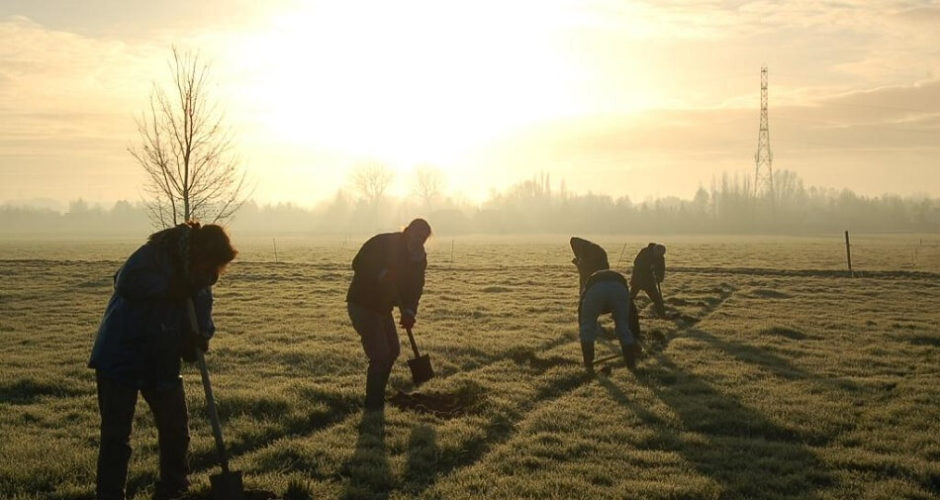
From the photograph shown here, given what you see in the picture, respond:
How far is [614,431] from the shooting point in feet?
29.3

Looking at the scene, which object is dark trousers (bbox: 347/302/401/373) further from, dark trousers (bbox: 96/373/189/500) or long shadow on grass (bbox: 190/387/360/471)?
dark trousers (bbox: 96/373/189/500)

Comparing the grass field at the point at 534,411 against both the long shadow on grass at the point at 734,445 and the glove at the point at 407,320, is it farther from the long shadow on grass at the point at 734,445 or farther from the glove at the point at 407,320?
the glove at the point at 407,320

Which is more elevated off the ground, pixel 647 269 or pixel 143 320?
pixel 143 320

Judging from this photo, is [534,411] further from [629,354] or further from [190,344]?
[190,344]

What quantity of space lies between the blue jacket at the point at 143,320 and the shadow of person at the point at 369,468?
77.8 inches

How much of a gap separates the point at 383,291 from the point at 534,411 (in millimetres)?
2444

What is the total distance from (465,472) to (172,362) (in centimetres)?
286

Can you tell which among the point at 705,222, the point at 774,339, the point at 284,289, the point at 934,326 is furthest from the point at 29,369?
the point at 705,222

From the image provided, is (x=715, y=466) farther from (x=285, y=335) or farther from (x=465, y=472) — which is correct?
(x=285, y=335)

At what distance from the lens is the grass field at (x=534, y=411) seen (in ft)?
23.6

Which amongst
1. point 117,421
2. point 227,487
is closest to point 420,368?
point 227,487

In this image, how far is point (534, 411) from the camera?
32.6 feet

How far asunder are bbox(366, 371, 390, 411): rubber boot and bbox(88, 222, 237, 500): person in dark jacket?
Result: 145 inches

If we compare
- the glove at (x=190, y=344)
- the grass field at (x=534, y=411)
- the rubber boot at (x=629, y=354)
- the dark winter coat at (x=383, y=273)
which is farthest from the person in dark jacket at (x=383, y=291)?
the rubber boot at (x=629, y=354)
